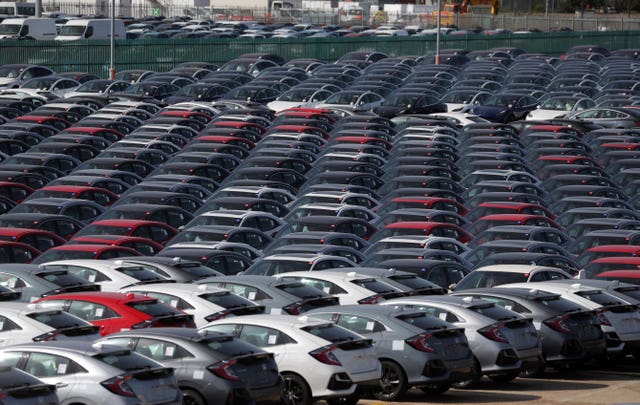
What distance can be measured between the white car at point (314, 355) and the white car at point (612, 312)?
4867 mm

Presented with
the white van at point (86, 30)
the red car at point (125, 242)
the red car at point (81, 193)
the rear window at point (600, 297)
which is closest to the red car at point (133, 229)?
the red car at point (125, 242)

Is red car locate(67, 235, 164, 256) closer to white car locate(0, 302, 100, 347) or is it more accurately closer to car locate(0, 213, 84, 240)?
car locate(0, 213, 84, 240)

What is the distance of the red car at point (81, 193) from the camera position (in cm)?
3103

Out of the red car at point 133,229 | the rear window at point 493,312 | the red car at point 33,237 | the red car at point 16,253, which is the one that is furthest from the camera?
the red car at point 133,229

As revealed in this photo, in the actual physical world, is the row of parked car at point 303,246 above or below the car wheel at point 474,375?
above

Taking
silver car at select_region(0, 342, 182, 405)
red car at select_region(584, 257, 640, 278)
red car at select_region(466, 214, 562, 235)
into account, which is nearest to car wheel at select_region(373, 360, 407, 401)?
silver car at select_region(0, 342, 182, 405)

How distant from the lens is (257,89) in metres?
50.2

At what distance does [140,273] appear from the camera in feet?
75.2

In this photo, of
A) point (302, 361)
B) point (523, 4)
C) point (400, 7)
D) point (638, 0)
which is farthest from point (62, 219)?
point (523, 4)

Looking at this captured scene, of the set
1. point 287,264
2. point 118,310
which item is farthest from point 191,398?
point 287,264

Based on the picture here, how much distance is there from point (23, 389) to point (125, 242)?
12481 millimetres

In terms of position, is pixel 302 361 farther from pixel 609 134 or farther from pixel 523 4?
pixel 523 4

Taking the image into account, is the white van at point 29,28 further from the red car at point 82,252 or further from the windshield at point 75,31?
the red car at point 82,252

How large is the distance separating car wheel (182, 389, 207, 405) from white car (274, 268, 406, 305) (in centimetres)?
593
